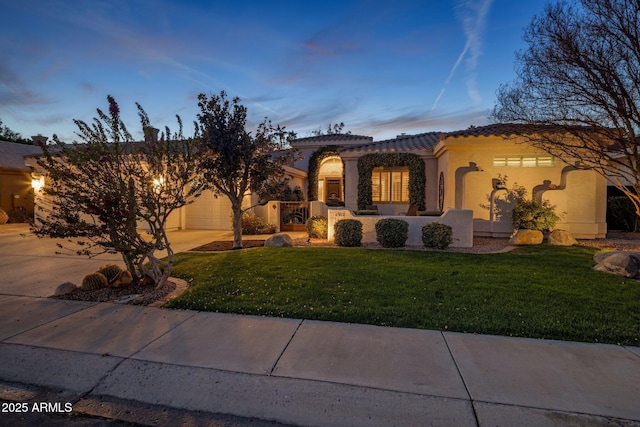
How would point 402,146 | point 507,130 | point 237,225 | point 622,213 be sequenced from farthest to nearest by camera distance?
point 402,146, point 622,213, point 507,130, point 237,225

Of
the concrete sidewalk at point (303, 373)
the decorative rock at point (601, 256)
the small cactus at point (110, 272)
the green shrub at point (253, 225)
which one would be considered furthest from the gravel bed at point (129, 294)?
the decorative rock at point (601, 256)

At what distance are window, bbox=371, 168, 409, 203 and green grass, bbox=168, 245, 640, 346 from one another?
24.8ft

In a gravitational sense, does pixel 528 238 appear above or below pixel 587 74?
below

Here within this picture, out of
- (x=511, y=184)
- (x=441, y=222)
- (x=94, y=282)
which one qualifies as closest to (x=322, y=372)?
(x=94, y=282)

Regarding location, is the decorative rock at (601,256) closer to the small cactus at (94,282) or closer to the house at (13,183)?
the small cactus at (94,282)

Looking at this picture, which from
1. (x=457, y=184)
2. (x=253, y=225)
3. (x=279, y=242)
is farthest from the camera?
(x=253, y=225)

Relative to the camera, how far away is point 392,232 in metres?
10.1

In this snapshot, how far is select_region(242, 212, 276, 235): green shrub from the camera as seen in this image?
573 inches

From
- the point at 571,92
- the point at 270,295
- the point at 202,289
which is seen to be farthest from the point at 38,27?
the point at 571,92

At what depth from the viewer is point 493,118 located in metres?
10.6

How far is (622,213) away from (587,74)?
1021 cm

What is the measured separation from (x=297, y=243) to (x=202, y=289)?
5668 mm

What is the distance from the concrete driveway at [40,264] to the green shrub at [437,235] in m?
7.56

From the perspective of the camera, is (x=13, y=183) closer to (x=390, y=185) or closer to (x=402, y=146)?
(x=390, y=185)
